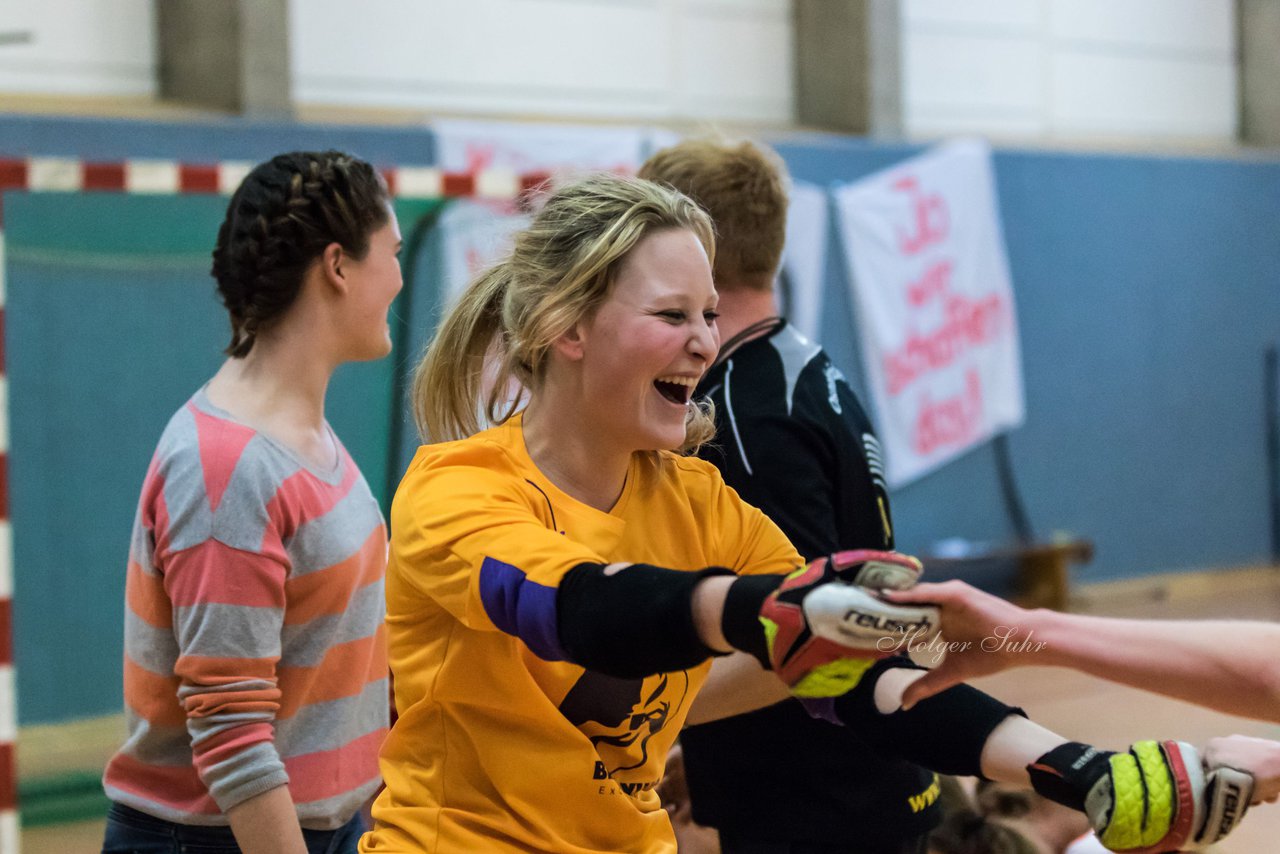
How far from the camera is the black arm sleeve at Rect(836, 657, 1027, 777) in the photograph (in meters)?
2.00

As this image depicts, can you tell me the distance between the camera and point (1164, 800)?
1690mm

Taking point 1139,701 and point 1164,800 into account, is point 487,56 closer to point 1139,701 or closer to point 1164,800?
point 1139,701

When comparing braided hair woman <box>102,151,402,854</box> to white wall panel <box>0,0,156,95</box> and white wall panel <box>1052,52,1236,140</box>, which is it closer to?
white wall panel <box>0,0,156,95</box>

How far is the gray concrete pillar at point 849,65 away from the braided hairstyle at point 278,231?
693 centimetres

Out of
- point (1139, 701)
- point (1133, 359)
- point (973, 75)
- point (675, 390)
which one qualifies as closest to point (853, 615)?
point (675, 390)

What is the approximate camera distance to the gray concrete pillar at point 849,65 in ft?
28.7

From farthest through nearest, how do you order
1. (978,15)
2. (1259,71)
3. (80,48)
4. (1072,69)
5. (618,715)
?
1. (1259,71)
2. (1072,69)
3. (978,15)
4. (80,48)
5. (618,715)

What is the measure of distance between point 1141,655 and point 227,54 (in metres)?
5.77

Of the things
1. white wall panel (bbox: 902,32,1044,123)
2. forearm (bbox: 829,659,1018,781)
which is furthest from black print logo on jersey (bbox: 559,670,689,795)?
white wall panel (bbox: 902,32,1044,123)

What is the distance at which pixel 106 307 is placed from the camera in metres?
5.57

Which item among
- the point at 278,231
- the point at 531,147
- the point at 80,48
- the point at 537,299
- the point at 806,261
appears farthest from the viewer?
the point at 806,261

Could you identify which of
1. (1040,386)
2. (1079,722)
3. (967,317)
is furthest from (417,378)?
(1040,386)

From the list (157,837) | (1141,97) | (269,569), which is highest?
(1141,97)

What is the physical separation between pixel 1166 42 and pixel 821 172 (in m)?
4.07
